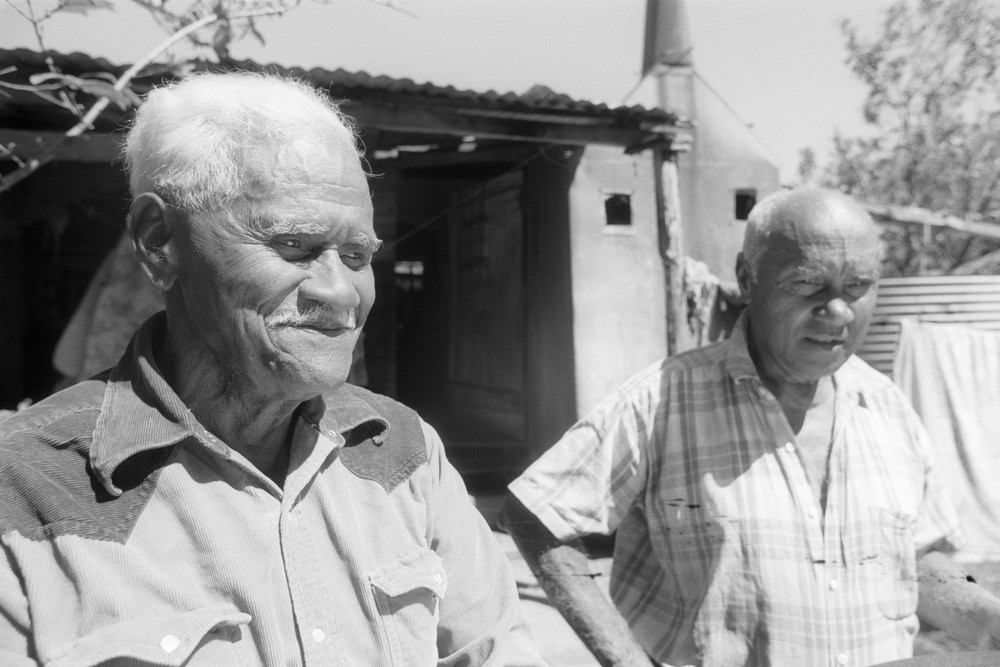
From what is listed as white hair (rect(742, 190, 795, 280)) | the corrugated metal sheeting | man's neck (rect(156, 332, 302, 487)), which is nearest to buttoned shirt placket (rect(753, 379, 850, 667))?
white hair (rect(742, 190, 795, 280))

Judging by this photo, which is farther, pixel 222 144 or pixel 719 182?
pixel 719 182

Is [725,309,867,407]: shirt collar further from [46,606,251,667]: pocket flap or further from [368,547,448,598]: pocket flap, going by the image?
[46,606,251,667]: pocket flap

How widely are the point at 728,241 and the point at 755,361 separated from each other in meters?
7.99

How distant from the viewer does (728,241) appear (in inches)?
391

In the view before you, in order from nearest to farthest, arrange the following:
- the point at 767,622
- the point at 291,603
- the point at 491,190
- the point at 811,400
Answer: the point at 291,603, the point at 767,622, the point at 811,400, the point at 491,190

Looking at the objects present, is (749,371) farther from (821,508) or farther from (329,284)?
(329,284)

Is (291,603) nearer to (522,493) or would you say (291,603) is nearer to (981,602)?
(522,493)

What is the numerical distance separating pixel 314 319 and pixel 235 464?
258 millimetres

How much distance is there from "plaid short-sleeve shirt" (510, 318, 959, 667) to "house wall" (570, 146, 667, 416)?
16.1 feet

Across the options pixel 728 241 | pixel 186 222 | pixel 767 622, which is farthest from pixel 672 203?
pixel 186 222

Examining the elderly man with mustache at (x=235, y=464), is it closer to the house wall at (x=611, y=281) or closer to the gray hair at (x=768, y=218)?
the gray hair at (x=768, y=218)

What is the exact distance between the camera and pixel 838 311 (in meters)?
2.12

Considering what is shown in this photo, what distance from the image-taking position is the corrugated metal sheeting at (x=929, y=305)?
6047mm

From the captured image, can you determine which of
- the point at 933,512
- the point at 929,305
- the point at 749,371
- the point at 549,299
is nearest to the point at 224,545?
the point at 749,371
